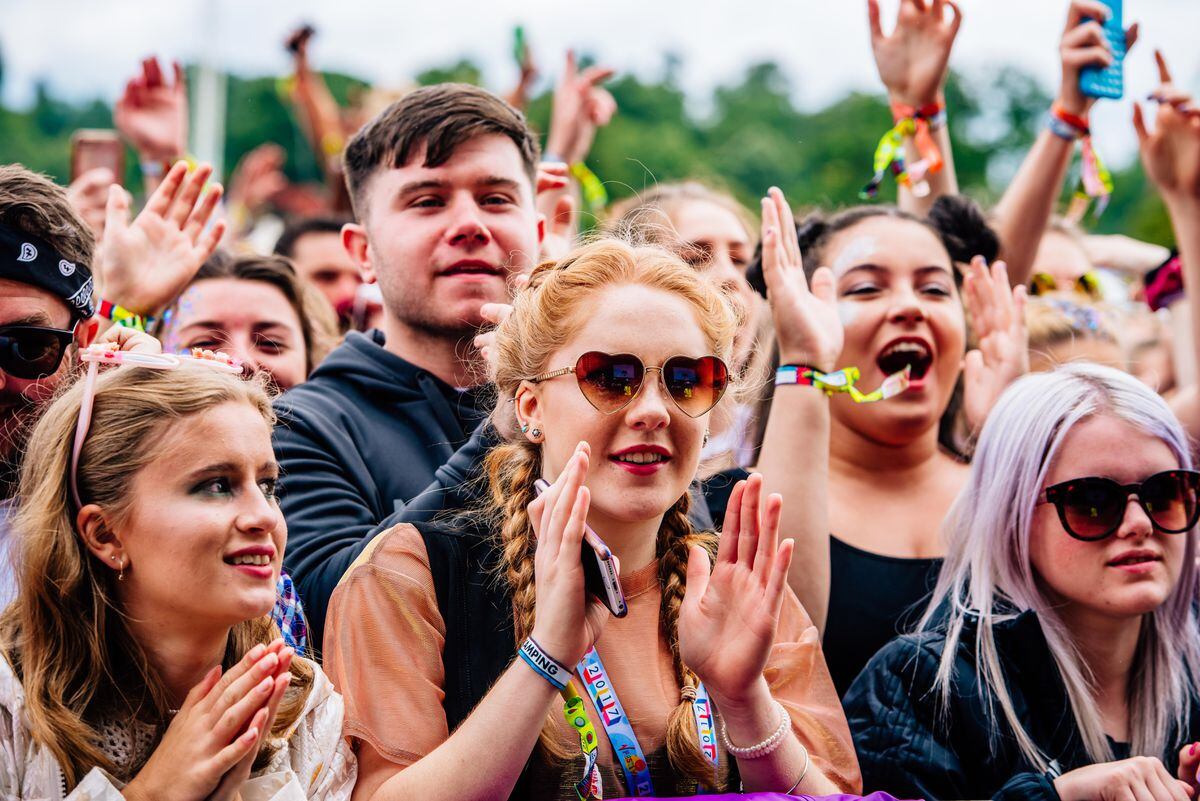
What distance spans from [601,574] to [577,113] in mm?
3517

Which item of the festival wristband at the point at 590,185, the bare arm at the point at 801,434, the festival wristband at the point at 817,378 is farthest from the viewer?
the festival wristband at the point at 590,185

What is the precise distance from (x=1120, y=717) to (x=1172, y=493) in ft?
1.75

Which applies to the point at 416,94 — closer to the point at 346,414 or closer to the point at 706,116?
the point at 346,414

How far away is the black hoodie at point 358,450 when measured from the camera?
118 inches

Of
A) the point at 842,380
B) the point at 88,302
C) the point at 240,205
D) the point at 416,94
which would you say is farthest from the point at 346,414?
the point at 240,205

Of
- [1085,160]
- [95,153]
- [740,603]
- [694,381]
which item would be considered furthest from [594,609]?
[95,153]

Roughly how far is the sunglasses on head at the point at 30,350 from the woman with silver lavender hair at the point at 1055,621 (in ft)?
6.31

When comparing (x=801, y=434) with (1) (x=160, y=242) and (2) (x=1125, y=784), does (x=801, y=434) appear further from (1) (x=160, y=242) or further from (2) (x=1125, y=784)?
(1) (x=160, y=242)

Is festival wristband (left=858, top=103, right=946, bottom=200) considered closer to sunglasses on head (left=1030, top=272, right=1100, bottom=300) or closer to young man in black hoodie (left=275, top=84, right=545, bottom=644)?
sunglasses on head (left=1030, top=272, right=1100, bottom=300)

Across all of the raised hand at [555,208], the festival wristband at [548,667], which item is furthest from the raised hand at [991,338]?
the festival wristband at [548,667]

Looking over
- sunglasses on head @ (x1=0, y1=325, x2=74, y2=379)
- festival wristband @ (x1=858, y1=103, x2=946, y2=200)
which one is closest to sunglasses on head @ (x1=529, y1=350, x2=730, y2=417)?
sunglasses on head @ (x1=0, y1=325, x2=74, y2=379)

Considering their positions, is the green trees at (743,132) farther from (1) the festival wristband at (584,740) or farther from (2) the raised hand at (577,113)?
(1) the festival wristband at (584,740)

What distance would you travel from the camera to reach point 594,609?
7.91 feet

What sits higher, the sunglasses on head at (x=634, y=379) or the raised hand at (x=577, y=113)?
the raised hand at (x=577, y=113)
